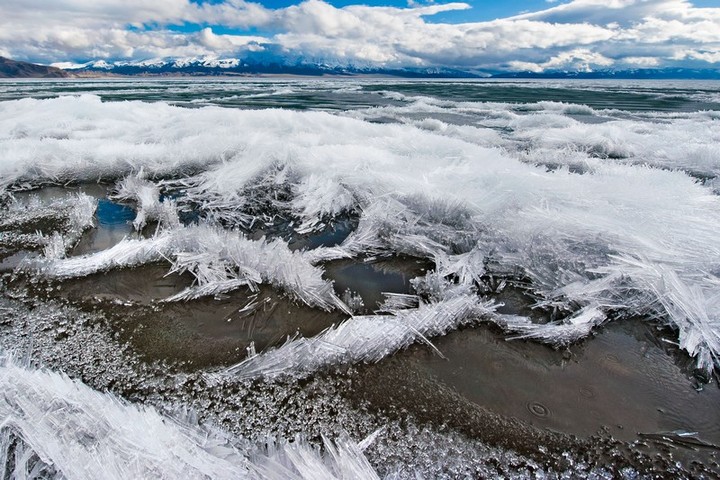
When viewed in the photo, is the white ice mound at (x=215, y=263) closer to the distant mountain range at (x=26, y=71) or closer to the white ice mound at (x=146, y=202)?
the white ice mound at (x=146, y=202)

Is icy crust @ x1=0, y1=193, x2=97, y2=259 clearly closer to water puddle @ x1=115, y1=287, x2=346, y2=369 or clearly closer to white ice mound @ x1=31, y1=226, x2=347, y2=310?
white ice mound @ x1=31, y1=226, x2=347, y2=310

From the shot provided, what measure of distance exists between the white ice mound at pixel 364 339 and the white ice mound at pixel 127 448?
364 millimetres

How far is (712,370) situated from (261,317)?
7.67 ft

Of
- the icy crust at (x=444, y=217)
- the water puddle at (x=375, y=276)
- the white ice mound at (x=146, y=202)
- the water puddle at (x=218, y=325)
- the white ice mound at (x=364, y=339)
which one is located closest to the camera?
the white ice mound at (x=364, y=339)

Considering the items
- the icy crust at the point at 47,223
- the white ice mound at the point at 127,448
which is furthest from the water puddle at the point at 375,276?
the icy crust at the point at 47,223

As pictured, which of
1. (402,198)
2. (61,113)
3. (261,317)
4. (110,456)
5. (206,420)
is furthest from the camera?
(61,113)

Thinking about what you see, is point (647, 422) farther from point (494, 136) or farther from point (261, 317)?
point (494, 136)

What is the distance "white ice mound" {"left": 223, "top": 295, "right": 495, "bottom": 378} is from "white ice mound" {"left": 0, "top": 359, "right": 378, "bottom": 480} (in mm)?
364

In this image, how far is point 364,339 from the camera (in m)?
1.96

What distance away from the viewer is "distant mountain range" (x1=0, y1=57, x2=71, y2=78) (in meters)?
102

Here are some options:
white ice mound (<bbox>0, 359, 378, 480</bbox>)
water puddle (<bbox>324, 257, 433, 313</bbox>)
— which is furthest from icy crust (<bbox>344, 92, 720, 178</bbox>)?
white ice mound (<bbox>0, 359, 378, 480</bbox>)

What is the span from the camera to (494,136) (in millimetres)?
8117

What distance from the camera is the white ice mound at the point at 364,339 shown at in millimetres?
1793

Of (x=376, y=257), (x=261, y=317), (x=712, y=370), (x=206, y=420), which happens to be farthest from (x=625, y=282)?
(x=206, y=420)
